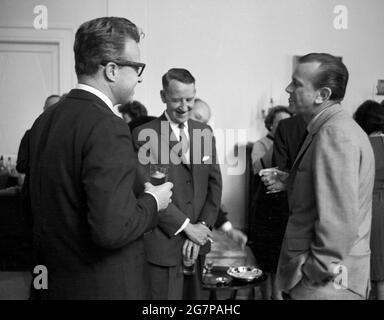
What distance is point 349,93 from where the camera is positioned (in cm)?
269

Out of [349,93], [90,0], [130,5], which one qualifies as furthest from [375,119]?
[90,0]

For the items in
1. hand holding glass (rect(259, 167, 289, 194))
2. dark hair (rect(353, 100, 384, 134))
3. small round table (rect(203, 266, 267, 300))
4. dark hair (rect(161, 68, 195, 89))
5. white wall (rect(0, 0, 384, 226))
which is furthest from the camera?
white wall (rect(0, 0, 384, 226))

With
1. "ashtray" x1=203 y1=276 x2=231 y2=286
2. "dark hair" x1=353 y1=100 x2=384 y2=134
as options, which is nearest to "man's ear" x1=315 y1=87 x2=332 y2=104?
"dark hair" x1=353 y1=100 x2=384 y2=134

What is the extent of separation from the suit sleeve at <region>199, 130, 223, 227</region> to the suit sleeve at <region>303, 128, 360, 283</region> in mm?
642

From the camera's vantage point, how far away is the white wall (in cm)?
278

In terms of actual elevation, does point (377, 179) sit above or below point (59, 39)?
below

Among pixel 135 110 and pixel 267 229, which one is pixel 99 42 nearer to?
pixel 135 110

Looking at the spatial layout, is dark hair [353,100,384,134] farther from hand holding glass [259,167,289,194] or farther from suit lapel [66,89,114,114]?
suit lapel [66,89,114,114]

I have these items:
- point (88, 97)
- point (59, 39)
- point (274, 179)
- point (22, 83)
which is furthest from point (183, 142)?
point (22, 83)

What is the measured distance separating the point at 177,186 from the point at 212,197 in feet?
0.64

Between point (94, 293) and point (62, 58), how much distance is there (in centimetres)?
271

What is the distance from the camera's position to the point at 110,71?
1.01 m

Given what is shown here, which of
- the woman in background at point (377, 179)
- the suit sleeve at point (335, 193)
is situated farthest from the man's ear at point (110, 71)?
the woman in background at point (377, 179)

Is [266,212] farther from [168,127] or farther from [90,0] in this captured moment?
[90,0]
